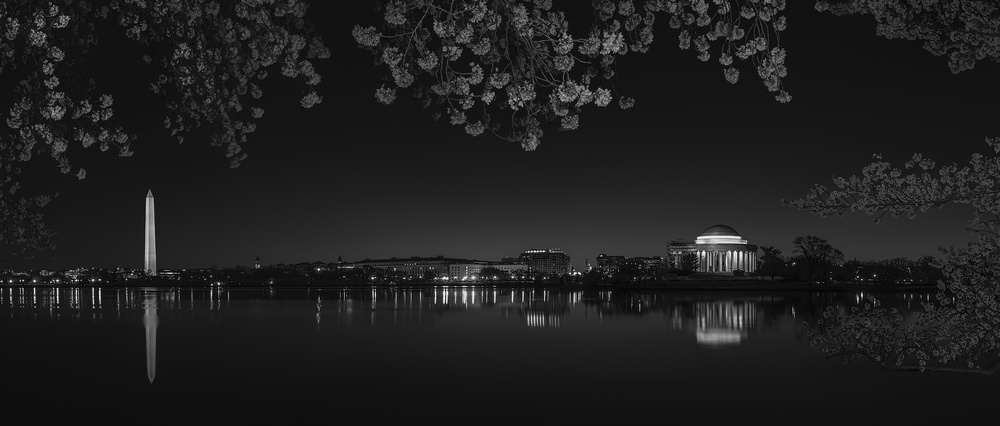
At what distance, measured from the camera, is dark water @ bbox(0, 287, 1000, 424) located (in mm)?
18891

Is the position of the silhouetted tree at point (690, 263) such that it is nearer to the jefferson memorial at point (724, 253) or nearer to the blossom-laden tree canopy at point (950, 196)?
the jefferson memorial at point (724, 253)

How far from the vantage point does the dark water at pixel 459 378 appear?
18891 millimetres

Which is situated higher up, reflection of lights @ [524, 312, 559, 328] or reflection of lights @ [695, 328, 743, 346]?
reflection of lights @ [695, 328, 743, 346]

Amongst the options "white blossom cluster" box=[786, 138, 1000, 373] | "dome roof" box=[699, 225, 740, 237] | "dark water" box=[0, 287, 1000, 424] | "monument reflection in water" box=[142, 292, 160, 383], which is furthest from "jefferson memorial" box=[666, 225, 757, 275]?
"white blossom cluster" box=[786, 138, 1000, 373]

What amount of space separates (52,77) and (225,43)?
7.57 feet

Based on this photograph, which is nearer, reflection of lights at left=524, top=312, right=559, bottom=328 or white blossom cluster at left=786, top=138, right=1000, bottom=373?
white blossom cluster at left=786, top=138, right=1000, bottom=373

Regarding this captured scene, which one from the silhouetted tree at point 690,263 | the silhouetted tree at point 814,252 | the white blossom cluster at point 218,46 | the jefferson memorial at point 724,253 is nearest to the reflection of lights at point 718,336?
the white blossom cluster at point 218,46

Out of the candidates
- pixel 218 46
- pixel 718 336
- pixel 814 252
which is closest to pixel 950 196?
pixel 218 46

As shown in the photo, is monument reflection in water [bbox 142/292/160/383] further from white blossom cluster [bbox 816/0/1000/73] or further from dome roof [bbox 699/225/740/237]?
dome roof [bbox 699/225/740/237]

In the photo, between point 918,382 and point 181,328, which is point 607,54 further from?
point 181,328

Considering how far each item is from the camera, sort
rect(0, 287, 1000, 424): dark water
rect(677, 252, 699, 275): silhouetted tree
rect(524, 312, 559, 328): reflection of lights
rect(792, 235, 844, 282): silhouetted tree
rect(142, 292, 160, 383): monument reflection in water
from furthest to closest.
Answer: rect(677, 252, 699, 275): silhouetted tree, rect(792, 235, 844, 282): silhouetted tree, rect(524, 312, 559, 328): reflection of lights, rect(142, 292, 160, 383): monument reflection in water, rect(0, 287, 1000, 424): dark water

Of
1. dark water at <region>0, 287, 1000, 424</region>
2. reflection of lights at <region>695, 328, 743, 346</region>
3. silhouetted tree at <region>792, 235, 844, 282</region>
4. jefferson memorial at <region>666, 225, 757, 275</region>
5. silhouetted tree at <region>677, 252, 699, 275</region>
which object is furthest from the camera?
jefferson memorial at <region>666, 225, 757, 275</region>

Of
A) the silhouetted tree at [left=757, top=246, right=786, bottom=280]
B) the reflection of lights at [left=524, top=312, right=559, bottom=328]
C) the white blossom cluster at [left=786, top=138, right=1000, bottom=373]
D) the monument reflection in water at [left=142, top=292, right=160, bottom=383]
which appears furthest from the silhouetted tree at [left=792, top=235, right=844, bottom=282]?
the white blossom cluster at [left=786, top=138, right=1000, bottom=373]

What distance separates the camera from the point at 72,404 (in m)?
20.2
